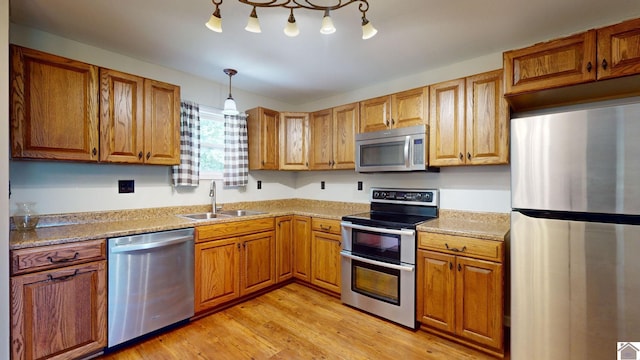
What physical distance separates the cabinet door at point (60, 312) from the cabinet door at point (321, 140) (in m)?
2.30

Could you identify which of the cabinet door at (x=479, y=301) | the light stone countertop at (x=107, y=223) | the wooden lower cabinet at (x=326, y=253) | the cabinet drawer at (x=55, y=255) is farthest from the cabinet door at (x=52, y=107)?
the cabinet door at (x=479, y=301)

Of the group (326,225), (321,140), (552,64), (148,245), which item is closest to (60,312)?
(148,245)

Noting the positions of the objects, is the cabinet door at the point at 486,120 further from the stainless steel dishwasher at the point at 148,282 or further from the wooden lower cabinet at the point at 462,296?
the stainless steel dishwasher at the point at 148,282

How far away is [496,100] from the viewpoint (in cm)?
219

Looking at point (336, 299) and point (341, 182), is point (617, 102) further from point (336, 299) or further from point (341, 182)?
A: point (336, 299)

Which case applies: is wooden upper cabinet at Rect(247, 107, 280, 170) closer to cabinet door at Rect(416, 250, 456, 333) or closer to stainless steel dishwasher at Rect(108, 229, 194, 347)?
stainless steel dishwasher at Rect(108, 229, 194, 347)

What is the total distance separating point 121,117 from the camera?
2244mm

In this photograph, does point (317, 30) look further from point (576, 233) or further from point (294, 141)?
point (576, 233)

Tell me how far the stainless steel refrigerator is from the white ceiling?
88 centimetres

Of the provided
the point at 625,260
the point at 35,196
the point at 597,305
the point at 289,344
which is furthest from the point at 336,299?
the point at 35,196

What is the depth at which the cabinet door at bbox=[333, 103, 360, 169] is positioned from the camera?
309 cm

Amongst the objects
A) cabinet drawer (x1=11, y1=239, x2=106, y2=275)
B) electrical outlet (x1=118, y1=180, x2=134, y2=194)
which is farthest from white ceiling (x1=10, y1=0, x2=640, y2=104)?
cabinet drawer (x1=11, y1=239, x2=106, y2=275)

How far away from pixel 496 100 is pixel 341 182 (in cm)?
194

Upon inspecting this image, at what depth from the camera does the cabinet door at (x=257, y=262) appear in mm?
2785
